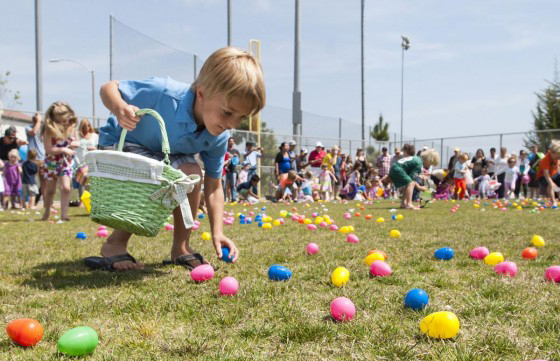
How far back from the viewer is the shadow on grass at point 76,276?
2958 millimetres

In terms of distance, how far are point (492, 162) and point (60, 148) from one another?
53.1 feet

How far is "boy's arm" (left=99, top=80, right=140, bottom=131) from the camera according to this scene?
283cm

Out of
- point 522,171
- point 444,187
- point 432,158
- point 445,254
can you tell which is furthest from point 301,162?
point 445,254

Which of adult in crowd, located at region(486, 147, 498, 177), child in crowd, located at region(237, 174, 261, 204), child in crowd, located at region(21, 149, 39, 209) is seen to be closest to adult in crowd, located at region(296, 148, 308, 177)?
child in crowd, located at region(237, 174, 261, 204)

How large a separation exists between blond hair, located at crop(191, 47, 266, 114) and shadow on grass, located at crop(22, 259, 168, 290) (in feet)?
4.30

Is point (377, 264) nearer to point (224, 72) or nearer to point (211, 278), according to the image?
point (211, 278)

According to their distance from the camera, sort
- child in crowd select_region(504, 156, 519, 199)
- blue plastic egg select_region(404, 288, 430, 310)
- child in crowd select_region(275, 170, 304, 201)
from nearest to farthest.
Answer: blue plastic egg select_region(404, 288, 430, 310)
child in crowd select_region(275, 170, 304, 201)
child in crowd select_region(504, 156, 519, 199)

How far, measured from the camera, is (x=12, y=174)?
11500 millimetres

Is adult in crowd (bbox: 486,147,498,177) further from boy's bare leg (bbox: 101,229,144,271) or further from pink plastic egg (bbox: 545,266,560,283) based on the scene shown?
boy's bare leg (bbox: 101,229,144,271)

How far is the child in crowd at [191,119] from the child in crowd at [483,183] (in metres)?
16.3

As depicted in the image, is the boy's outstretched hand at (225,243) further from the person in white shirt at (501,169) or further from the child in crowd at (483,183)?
the person in white shirt at (501,169)

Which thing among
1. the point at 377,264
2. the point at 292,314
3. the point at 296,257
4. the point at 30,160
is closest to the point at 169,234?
the point at 296,257

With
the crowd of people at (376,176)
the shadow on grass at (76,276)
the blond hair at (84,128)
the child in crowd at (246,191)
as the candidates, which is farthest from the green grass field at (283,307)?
the crowd of people at (376,176)

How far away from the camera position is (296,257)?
3.94 metres
